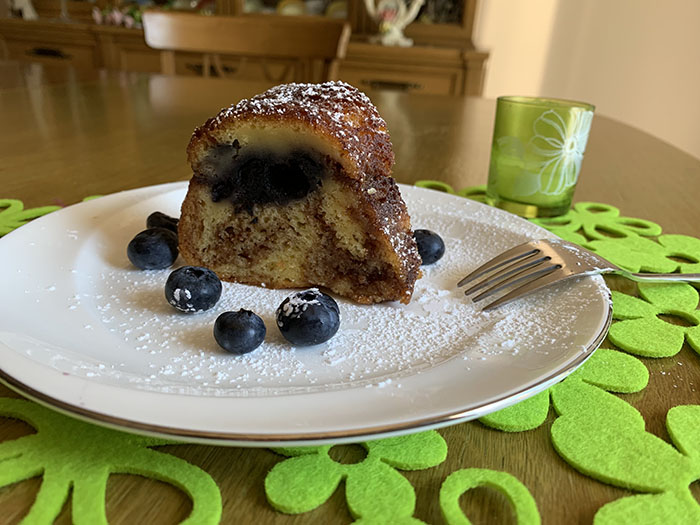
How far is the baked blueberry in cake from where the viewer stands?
→ 2.97 feet

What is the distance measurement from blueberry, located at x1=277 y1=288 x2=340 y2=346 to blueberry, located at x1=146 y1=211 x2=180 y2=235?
0.42 metres

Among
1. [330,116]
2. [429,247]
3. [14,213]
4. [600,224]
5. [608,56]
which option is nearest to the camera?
[330,116]

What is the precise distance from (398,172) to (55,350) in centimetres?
115

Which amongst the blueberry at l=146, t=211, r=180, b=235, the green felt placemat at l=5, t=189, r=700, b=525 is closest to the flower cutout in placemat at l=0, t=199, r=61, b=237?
the blueberry at l=146, t=211, r=180, b=235

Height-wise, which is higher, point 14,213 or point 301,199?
point 301,199

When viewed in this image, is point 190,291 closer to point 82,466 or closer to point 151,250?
point 151,250

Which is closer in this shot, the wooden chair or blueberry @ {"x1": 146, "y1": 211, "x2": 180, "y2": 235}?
blueberry @ {"x1": 146, "y1": 211, "x2": 180, "y2": 235}

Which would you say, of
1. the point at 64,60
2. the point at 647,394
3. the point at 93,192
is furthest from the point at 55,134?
the point at 64,60

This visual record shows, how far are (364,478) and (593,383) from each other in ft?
1.06

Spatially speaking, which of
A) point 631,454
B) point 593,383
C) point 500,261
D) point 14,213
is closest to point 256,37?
point 14,213

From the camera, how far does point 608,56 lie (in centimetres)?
388

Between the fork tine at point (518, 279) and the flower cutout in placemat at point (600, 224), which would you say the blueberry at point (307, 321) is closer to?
the fork tine at point (518, 279)

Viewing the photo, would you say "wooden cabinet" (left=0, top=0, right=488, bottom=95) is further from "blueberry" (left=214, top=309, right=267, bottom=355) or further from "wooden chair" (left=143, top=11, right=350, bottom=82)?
"blueberry" (left=214, top=309, right=267, bottom=355)

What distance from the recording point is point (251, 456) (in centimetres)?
54
